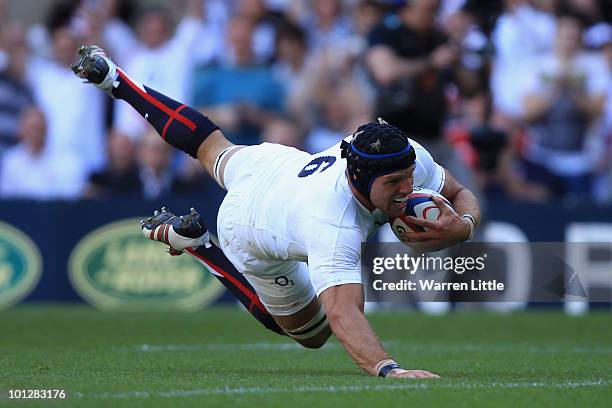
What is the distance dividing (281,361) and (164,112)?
6.43ft

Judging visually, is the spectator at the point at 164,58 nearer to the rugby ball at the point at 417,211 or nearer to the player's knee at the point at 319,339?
the player's knee at the point at 319,339

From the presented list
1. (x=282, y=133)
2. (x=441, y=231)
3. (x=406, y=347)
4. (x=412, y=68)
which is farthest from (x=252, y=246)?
(x=282, y=133)

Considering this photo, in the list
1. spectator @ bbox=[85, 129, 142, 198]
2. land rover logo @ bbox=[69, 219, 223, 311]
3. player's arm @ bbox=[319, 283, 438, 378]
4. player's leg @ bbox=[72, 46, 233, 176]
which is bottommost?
land rover logo @ bbox=[69, 219, 223, 311]

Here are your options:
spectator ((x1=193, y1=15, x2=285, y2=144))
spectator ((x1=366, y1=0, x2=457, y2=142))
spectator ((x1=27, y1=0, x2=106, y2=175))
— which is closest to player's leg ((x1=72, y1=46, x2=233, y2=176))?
spectator ((x1=366, y1=0, x2=457, y2=142))

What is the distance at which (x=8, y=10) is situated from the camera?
18594mm

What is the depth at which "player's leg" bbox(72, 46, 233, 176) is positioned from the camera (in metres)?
8.84

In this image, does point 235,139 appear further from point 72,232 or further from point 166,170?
point 72,232

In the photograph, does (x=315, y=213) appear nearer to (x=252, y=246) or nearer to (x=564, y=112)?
(x=252, y=246)

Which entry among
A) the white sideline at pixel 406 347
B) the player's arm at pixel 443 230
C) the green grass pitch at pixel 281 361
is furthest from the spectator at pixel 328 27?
the player's arm at pixel 443 230

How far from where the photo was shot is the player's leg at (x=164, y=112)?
29.0 feet

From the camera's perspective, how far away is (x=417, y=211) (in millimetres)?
7312

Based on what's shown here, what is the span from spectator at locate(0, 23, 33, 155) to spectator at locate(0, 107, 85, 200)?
0.59 ft

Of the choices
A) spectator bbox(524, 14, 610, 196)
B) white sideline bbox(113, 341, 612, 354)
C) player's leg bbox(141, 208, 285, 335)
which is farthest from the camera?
spectator bbox(524, 14, 610, 196)

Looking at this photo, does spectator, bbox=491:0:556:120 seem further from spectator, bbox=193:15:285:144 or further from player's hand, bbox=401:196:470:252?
player's hand, bbox=401:196:470:252
